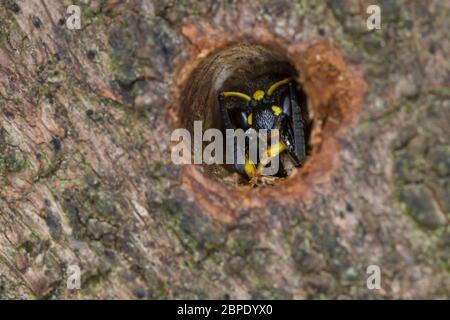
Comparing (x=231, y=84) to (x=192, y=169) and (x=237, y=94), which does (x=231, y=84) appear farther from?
(x=192, y=169)

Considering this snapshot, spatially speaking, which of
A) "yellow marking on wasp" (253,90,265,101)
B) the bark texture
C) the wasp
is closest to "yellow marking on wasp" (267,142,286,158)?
the wasp

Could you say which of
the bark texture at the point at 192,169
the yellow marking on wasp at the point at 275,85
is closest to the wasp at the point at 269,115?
the yellow marking on wasp at the point at 275,85

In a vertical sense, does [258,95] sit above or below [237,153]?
above

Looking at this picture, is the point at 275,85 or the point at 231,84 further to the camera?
the point at 231,84

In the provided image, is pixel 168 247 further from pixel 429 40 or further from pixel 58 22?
pixel 429 40

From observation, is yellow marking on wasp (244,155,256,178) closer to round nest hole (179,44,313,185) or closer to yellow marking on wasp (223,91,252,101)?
round nest hole (179,44,313,185)

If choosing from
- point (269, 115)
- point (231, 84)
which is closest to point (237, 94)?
point (231, 84)
